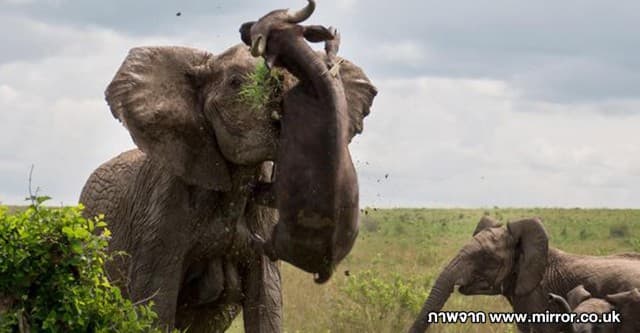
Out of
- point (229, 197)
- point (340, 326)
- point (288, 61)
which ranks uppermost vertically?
point (288, 61)

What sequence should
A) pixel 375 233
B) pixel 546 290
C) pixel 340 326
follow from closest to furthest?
1. pixel 546 290
2. pixel 340 326
3. pixel 375 233

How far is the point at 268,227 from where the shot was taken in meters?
8.99

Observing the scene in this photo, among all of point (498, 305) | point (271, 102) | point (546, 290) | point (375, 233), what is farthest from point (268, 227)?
point (375, 233)

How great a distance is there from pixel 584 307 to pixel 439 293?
192 centimetres

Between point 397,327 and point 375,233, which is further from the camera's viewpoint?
point 375,233

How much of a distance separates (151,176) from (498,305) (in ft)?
33.8

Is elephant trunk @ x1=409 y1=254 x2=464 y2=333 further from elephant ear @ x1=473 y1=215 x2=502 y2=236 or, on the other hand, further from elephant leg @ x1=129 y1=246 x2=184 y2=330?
elephant leg @ x1=129 y1=246 x2=184 y2=330

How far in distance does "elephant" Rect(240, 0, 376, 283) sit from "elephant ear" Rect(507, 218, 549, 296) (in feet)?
21.1

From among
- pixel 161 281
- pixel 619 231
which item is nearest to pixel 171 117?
pixel 161 281

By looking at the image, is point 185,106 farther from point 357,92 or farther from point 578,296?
point 578,296

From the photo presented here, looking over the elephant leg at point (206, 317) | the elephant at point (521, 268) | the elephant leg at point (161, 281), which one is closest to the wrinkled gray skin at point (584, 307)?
the elephant at point (521, 268)

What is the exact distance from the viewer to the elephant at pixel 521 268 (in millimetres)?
13180

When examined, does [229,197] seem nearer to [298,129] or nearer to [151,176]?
[151,176]

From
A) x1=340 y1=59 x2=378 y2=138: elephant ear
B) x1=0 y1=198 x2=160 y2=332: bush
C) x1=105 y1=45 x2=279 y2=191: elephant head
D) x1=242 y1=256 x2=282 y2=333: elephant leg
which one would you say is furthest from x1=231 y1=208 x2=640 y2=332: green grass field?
x1=0 y1=198 x2=160 y2=332: bush
